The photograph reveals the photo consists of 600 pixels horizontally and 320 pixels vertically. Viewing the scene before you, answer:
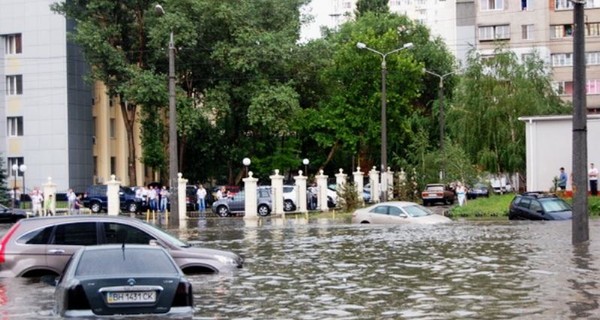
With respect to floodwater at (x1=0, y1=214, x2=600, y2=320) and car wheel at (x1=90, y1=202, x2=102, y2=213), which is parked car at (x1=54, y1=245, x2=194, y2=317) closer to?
floodwater at (x1=0, y1=214, x2=600, y2=320)

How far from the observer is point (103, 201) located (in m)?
62.7

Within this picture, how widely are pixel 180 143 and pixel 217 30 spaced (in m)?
8.60

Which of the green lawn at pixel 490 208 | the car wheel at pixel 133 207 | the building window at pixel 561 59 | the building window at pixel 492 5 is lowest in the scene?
the car wheel at pixel 133 207

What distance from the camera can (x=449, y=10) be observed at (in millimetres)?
128750

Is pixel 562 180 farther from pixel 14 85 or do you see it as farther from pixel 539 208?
pixel 14 85

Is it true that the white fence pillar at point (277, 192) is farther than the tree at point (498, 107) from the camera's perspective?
No

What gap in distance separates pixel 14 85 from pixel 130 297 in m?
66.3

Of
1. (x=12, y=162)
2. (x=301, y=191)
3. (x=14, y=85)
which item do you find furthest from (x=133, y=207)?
(x=14, y=85)

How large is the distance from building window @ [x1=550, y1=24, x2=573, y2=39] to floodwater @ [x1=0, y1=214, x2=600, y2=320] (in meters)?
59.8

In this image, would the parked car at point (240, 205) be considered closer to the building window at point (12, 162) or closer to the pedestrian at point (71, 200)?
the pedestrian at point (71, 200)

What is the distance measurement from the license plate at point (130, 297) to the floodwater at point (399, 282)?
6.81 ft

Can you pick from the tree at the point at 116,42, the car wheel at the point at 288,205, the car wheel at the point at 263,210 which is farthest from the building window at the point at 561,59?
the car wheel at the point at 263,210

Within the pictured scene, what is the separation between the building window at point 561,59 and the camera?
86.4 metres

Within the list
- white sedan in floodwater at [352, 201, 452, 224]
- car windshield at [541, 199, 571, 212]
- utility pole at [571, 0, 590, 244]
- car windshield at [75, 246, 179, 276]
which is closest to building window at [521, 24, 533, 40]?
car windshield at [541, 199, 571, 212]
